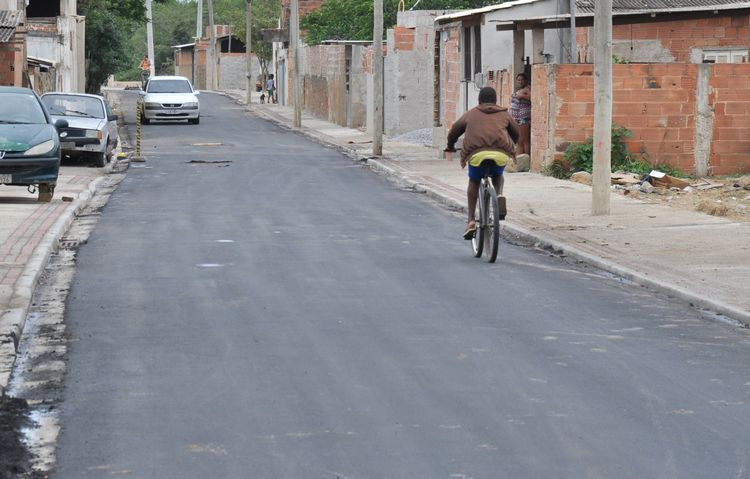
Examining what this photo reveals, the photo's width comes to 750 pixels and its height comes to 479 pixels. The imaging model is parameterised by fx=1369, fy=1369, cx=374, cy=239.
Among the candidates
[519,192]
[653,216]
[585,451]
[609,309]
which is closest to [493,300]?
[609,309]

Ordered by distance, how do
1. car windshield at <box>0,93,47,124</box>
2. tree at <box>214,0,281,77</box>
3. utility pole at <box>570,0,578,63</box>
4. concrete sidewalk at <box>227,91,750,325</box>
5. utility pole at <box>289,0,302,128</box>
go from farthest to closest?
1. tree at <box>214,0,281,77</box>
2. utility pole at <box>289,0,302,128</box>
3. utility pole at <box>570,0,578,63</box>
4. car windshield at <box>0,93,47,124</box>
5. concrete sidewalk at <box>227,91,750,325</box>

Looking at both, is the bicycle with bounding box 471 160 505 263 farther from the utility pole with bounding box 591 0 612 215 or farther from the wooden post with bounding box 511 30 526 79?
the wooden post with bounding box 511 30 526 79

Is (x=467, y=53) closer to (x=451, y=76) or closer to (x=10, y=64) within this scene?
(x=451, y=76)

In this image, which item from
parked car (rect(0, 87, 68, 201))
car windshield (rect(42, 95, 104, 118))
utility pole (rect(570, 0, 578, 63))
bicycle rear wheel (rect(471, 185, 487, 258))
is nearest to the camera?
bicycle rear wheel (rect(471, 185, 487, 258))

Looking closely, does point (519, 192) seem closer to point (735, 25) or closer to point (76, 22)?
point (735, 25)

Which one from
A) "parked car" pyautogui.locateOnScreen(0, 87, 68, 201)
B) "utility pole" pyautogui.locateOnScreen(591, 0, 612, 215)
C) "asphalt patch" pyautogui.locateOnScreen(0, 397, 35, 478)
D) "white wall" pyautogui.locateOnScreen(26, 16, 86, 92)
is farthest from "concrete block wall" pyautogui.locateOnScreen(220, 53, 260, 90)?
"asphalt patch" pyautogui.locateOnScreen(0, 397, 35, 478)

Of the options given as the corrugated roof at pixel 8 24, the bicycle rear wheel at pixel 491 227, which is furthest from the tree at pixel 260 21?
the bicycle rear wheel at pixel 491 227

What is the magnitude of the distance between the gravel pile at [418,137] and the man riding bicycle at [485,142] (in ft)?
75.9

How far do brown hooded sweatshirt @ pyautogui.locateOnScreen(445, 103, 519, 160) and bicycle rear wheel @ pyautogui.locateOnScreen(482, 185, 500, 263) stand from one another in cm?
48

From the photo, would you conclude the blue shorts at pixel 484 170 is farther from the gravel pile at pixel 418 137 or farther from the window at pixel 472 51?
the gravel pile at pixel 418 137

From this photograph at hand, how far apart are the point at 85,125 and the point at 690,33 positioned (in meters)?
13.2

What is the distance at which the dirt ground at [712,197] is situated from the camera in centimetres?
1941

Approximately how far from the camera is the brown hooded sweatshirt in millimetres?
14688

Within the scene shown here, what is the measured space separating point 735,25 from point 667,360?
70.3 ft
